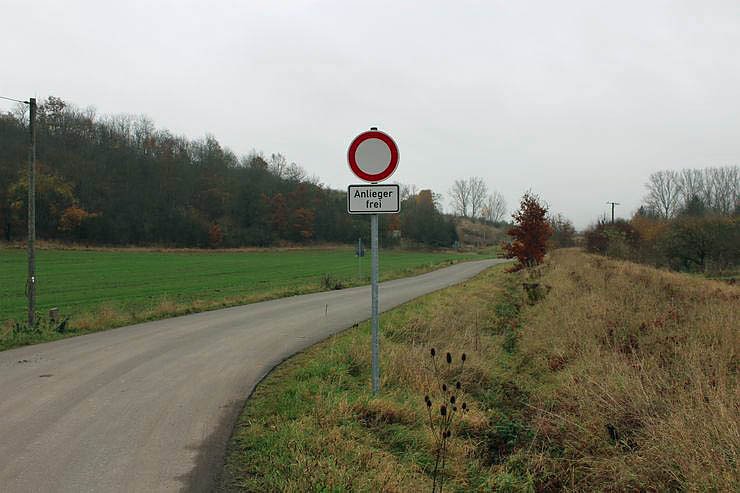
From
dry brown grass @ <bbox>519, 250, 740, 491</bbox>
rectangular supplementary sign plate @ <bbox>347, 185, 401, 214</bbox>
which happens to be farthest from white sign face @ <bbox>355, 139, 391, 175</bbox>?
dry brown grass @ <bbox>519, 250, 740, 491</bbox>

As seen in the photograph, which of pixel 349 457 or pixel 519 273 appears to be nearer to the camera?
pixel 349 457

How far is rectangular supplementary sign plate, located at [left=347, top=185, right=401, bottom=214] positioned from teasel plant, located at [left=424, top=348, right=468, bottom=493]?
1690 mm

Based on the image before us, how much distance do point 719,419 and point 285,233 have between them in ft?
290

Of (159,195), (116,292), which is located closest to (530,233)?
(116,292)

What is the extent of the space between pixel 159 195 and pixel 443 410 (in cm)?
8678

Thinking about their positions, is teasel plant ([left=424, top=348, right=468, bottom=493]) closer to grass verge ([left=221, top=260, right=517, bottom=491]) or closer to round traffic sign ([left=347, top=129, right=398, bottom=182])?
grass verge ([left=221, top=260, right=517, bottom=491])

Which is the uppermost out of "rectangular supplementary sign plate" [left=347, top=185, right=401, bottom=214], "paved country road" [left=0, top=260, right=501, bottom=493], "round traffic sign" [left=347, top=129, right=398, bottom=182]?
"round traffic sign" [left=347, top=129, right=398, bottom=182]

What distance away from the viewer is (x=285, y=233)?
90.7 m

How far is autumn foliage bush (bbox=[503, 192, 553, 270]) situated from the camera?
28.1 metres

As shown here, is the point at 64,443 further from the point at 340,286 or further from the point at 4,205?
the point at 4,205

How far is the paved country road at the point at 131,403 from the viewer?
13.4 ft

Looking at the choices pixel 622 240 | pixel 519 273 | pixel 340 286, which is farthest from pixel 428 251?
pixel 340 286

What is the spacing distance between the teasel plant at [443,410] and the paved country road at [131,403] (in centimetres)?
184

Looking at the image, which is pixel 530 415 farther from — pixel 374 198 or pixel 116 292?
pixel 116 292
